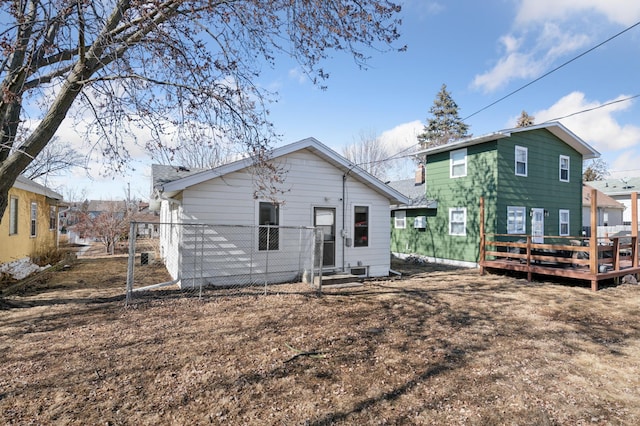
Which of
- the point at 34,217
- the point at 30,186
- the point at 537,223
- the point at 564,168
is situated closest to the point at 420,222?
the point at 537,223

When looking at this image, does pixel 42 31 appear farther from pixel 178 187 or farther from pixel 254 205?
pixel 254 205

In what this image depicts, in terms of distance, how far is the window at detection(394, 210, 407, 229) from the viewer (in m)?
16.5

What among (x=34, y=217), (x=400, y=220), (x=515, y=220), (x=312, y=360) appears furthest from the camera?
(x=400, y=220)

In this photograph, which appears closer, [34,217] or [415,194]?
[34,217]

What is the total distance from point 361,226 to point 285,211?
261 centimetres

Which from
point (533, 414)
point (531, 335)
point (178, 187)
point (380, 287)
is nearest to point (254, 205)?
point (178, 187)

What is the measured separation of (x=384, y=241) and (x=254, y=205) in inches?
177

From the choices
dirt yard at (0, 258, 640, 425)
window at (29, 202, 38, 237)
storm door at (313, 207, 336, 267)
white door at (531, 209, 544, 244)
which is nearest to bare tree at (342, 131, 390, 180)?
white door at (531, 209, 544, 244)

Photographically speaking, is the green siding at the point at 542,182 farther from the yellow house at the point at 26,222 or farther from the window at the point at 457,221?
the yellow house at the point at 26,222

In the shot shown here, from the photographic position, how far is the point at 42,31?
4.15 m

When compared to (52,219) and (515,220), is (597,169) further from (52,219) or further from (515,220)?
(52,219)

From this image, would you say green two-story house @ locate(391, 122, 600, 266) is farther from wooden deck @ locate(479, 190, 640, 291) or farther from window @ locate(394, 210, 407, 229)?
wooden deck @ locate(479, 190, 640, 291)

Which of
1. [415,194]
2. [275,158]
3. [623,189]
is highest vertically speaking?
[623,189]

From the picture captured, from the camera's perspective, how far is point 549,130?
14148mm
